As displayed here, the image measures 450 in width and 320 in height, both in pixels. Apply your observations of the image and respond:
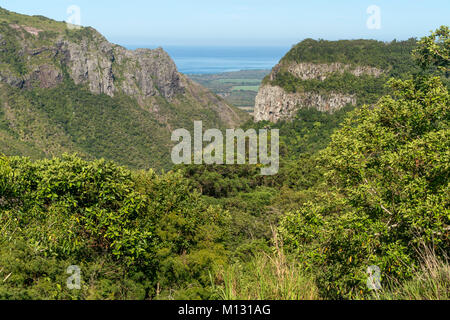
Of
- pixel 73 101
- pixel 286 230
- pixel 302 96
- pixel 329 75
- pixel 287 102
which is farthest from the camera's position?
pixel 73 101

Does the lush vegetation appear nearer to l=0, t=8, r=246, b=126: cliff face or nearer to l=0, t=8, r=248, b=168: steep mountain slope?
l=0, t=8, r=248, b=168: steep mountain slope

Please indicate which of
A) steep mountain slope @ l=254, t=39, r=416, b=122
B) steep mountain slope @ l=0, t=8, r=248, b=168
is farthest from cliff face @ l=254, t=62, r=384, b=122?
steep mountain slope @ l=0, t=8, r=248, b=168

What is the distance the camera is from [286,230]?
1055 centimetres

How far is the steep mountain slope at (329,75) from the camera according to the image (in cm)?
10825

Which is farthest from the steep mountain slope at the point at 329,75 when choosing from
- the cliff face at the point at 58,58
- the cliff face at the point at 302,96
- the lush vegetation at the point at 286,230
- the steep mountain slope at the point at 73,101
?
the lush vegetation at the point at 286,230

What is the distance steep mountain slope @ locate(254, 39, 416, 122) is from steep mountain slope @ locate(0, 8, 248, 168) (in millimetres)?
49711

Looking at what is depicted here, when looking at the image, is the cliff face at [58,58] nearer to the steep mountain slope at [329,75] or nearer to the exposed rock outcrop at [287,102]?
the exposed rock outcrop at [287,102]

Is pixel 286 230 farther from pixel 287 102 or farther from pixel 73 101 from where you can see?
pixel 73 101

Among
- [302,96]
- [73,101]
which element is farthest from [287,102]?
[73,101]

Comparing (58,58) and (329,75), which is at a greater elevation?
(58,58)

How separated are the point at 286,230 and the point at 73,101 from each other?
550 ft

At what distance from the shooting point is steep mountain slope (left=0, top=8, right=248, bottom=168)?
423ft

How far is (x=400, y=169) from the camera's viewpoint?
30.7ft

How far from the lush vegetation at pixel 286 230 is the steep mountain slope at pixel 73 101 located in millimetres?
105990
